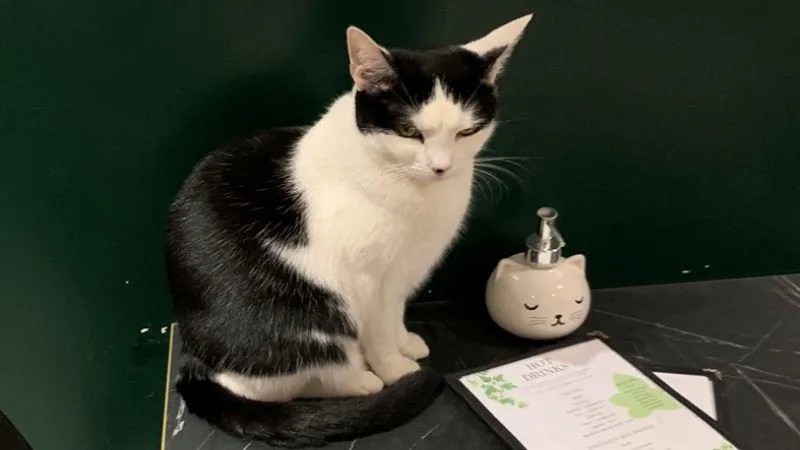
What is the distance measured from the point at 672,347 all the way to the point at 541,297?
215 millimetres

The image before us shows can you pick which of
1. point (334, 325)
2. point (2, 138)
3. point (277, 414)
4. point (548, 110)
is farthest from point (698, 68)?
point (2, 138)

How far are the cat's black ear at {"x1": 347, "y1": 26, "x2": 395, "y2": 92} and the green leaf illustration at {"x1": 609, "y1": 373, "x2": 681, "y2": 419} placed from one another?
483 mm

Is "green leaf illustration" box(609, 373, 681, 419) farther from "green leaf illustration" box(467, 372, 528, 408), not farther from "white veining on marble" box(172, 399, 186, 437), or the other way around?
"white veining on marble" box(172, 399, 186, 437)

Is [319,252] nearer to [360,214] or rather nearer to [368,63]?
[360,214]

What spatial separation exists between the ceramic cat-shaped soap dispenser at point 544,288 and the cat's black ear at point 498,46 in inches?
9.7

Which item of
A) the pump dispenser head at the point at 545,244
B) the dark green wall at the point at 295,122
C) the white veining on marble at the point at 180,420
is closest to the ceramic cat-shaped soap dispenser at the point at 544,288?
the pump dispenser head at the point at 545,244

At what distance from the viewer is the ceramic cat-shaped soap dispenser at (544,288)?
3.47 ft

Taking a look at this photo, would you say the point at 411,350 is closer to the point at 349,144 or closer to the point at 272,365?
the point at 272,365

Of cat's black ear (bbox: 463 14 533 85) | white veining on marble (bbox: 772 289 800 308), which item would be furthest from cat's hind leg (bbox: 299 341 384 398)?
white veining on marble (bbox: 772 289 800 308)

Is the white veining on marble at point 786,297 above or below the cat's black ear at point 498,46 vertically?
below

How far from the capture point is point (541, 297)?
1.06 metres

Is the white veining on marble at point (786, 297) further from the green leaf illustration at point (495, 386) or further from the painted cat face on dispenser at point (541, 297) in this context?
the green leaf illustration at point (495, 386)

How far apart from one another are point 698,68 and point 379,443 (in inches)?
25.8

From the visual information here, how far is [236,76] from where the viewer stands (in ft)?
3.33
